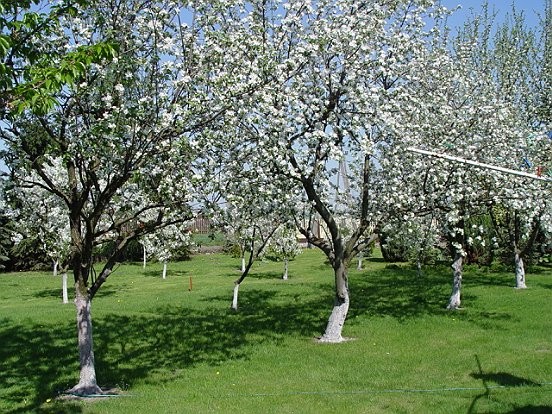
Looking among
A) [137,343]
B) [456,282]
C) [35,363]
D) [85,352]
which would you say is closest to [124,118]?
[85,352]

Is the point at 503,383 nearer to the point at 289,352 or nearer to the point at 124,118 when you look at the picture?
the point at 289,352

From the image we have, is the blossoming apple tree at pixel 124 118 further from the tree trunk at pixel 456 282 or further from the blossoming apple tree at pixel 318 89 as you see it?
the tree trunk at pixel 456 282

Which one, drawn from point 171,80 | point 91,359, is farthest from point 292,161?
point 91,359

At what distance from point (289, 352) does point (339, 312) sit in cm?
170

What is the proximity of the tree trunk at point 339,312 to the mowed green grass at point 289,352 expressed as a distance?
34cm

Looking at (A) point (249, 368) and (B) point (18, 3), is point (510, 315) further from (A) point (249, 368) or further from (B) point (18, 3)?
(B) point (18, 3)

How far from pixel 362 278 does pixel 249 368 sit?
582 inches

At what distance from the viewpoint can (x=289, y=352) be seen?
1202 centimetres

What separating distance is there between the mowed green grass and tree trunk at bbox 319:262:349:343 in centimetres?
34

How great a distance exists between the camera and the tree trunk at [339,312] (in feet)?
42.8

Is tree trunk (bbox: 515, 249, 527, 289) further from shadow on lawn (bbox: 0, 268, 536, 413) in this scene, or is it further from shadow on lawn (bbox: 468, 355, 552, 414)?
shadow on lawn (bbox: 468, 355, 552, 414)

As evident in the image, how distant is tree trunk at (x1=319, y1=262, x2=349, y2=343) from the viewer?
1304 centimetres

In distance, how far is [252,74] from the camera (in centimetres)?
937

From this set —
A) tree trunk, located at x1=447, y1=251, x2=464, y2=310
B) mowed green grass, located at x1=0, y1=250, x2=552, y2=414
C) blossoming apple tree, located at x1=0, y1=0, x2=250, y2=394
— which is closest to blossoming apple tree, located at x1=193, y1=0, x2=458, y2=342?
blossoming apple tree, located at x1=0, y1=0, x2=250, y2=394
